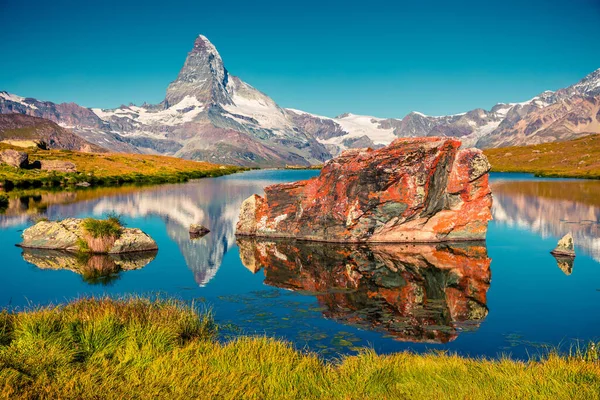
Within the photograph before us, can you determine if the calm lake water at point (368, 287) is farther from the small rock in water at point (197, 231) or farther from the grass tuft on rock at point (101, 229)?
the grass tuft on rock at point (101, 229)

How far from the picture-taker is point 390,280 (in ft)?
86.4

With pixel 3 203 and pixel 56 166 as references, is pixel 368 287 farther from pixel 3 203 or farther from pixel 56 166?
pixel 56 166

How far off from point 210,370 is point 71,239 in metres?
26.7

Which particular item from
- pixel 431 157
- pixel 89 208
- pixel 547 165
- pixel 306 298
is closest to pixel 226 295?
pixel 306 298

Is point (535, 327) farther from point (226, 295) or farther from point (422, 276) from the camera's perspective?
point (226, 295)

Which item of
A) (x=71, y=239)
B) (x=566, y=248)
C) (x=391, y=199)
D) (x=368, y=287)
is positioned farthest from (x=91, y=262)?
(x=566, y=248)

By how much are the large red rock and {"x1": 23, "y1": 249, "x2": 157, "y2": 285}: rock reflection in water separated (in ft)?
37.7

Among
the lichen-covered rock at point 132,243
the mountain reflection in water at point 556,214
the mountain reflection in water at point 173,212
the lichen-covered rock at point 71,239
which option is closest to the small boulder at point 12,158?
the mountain reflection in water at point 173,212

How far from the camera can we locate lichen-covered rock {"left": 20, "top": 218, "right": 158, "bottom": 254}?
112 feet

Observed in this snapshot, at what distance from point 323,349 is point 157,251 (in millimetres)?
21582

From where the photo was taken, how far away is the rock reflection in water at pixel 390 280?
65.1 ft

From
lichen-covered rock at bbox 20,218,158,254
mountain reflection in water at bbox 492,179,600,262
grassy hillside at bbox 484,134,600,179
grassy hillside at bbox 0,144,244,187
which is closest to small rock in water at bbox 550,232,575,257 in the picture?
mountain reflection in water at bbox 492,179,600,262

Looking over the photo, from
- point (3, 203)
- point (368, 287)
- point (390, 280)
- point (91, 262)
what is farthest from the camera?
point (3, 203)

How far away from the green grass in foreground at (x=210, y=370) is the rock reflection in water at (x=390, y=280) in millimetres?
5810
